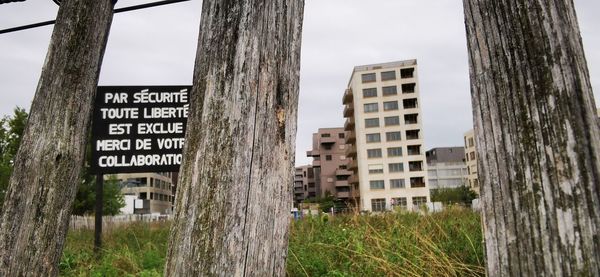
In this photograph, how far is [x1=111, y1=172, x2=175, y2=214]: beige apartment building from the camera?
7769cm

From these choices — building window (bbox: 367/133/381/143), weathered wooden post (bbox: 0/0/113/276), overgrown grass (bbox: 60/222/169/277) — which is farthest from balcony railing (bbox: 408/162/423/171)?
weathered wooden post (bbox: 0/0/113/276)

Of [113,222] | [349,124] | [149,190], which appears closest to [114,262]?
[113,222]

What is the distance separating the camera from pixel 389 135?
213 feet

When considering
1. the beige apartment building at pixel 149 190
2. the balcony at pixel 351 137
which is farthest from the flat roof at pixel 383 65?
Answer: the beige apartment building at pixel 149 190

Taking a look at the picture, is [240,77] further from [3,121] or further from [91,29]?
[3,121]

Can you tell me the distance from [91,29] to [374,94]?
2548 inches

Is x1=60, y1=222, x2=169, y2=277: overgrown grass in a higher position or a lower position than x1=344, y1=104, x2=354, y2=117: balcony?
lower

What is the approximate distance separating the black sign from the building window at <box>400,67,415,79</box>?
60.7 metres

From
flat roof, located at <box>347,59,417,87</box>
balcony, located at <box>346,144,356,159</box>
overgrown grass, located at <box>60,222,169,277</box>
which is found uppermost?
flat roof, located at <box>347,59,417,87</box>

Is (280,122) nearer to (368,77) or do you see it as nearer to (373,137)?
(373,137)

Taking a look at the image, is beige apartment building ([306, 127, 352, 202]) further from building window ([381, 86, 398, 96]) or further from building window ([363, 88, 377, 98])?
building window ([381, 86, 398, 96])

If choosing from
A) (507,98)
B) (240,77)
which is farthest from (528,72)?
(240,77)

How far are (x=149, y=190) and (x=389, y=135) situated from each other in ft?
166

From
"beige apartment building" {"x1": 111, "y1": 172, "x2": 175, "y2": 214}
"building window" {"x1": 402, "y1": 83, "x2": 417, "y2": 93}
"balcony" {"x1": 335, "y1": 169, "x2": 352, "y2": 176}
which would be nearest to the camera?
"building window" {"x1": 402, "y1": 83, "x2": 417, "y2": 93}
